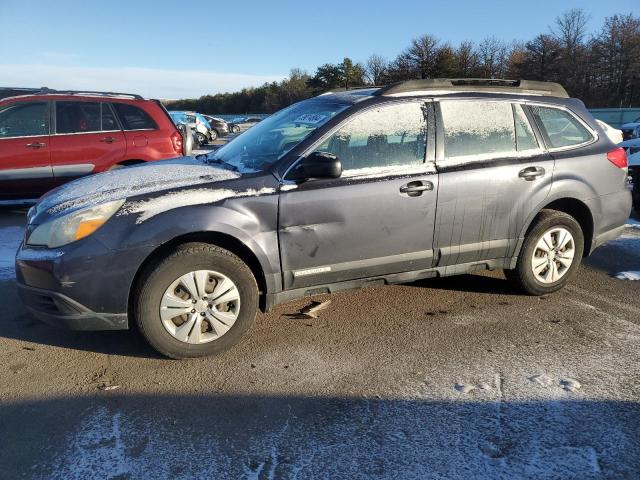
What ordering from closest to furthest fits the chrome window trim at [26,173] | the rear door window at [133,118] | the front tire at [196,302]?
the front tire at [196,302]
the chrome window trim at [26,173]
the rear door window at [133,118]

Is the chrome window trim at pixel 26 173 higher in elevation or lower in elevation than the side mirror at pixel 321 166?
lower

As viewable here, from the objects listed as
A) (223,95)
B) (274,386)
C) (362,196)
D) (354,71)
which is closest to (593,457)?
(274,386)

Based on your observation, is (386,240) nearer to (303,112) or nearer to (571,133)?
(303,112)

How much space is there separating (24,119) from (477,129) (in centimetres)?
→ 623

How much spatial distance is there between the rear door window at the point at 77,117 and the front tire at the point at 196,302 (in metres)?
4.96

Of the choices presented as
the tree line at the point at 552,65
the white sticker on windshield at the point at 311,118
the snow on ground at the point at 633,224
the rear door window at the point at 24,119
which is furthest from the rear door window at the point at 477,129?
the tree line at the point at 552,65

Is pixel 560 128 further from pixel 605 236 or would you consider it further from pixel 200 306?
pixel 200 306

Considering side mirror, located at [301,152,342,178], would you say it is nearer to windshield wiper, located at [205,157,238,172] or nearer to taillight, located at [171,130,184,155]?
windshield wiper, located at [205,157,238,172]

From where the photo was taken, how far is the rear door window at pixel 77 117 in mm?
7367

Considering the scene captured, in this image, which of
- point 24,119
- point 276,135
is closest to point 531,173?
point 276,135

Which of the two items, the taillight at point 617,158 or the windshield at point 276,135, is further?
the taillight at point 617,158

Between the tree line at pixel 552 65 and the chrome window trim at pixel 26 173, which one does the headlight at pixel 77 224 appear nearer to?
the chrome window trim at pixel 26 173

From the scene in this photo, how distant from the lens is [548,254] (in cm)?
457

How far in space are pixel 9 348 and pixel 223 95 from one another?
97.2 m
